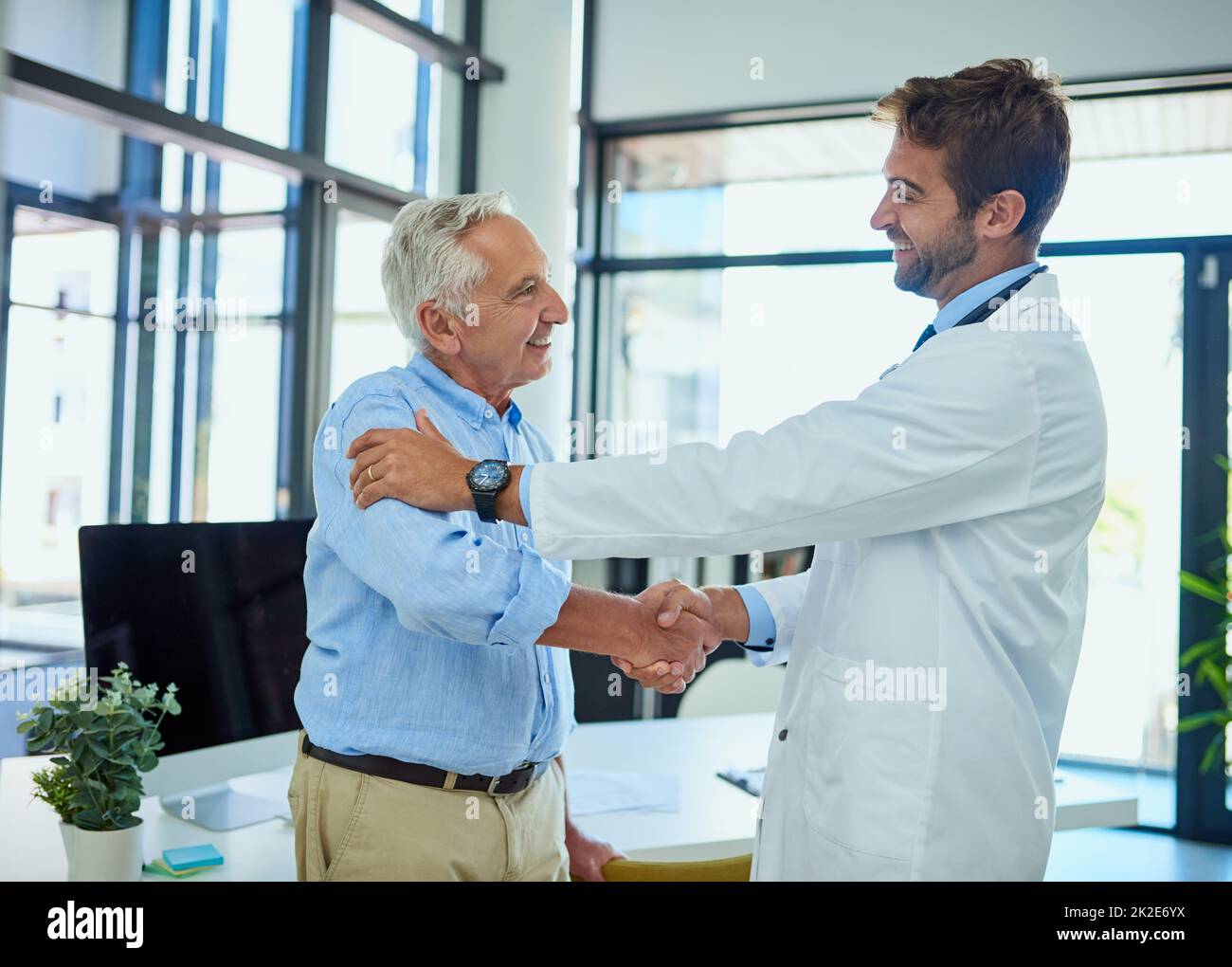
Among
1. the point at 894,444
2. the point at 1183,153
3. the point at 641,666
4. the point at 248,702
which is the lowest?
the point at 248,702

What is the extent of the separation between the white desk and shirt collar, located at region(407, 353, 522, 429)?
0.74 m

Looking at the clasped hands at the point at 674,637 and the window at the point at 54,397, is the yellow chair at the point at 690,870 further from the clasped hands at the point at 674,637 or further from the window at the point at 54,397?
the window at the point at 54,397

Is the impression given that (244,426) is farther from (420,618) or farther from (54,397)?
(420,618)

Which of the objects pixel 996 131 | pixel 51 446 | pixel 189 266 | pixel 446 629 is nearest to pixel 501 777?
pixel 446 629

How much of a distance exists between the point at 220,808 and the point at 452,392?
0.95 meters

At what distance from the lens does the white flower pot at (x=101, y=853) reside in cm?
139

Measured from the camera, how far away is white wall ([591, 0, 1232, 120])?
3068mm

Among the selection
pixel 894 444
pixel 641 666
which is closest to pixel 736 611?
pixel 641 666

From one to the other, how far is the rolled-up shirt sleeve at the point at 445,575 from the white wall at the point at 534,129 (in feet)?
10.1

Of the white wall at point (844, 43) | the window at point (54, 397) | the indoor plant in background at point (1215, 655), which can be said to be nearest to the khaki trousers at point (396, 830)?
the white wall at point (844, 43)

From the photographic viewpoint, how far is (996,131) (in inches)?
48.1
